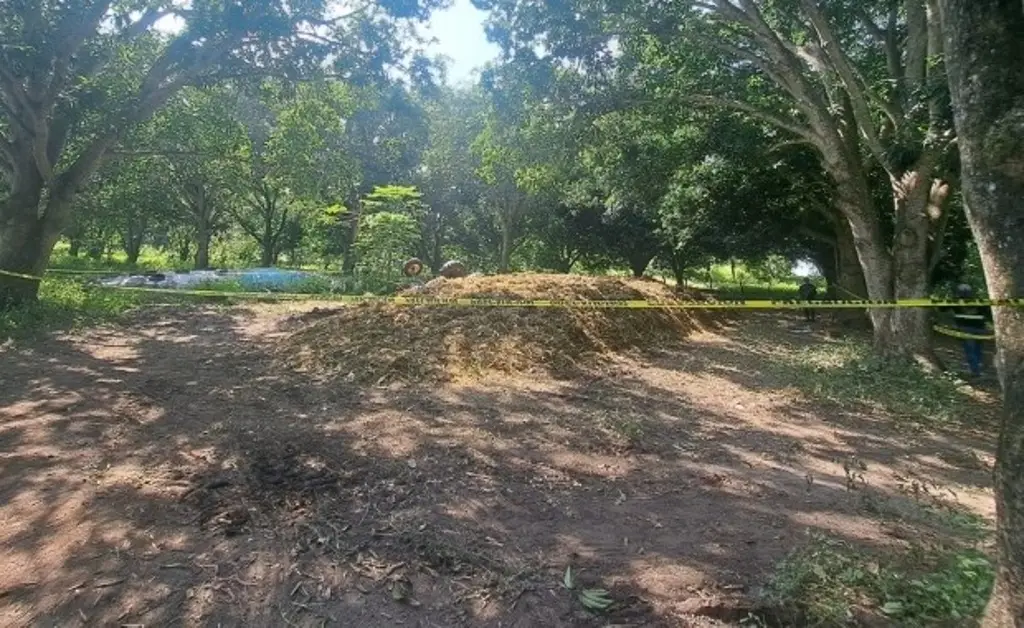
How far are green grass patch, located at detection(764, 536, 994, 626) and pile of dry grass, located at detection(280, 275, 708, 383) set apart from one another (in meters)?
4.55

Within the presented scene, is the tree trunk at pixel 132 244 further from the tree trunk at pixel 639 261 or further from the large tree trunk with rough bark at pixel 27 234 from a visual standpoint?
the tree trunk at pixel 639 261

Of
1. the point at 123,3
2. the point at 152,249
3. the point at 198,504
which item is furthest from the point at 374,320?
the point at 152,249

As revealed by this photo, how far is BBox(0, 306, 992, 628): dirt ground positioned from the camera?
2646mm

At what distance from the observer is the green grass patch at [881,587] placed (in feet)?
7.91

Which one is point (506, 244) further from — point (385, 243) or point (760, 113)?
point (760, 113)

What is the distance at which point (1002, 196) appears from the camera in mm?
2047

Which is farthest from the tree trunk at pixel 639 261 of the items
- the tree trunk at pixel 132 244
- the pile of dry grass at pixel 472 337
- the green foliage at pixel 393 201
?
the tree trunk at pixel 132 244

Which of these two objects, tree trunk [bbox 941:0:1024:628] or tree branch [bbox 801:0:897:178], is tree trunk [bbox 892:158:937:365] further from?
tree trunk [bbox 941:0:1024:628]

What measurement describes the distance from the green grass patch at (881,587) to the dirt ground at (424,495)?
0.16 metres

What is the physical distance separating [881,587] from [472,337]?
5.75 m

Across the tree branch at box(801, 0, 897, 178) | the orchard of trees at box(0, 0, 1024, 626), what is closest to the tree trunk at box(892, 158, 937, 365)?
the orchard of trees at box(0, 0, 1024, 626)

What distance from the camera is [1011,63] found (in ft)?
6.61

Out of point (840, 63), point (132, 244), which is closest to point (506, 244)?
point (840, 63)

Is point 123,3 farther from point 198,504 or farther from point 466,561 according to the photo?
point 466,561
